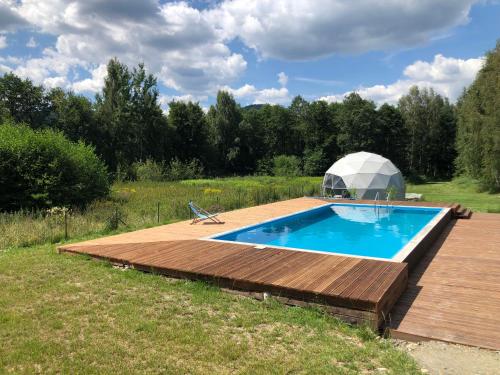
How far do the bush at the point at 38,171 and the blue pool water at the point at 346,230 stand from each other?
24.6 ft

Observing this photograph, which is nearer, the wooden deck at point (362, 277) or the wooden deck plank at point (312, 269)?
the wooden deck at point (362, 277)

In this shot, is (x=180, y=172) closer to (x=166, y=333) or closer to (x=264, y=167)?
(x=264, y=167)

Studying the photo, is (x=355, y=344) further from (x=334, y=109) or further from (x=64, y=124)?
(x=334, y=109)

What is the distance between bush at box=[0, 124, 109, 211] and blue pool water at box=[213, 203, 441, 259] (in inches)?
295

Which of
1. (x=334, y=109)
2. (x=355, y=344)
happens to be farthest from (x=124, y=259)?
(x=334, y=109)

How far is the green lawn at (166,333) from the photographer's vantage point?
338 cm

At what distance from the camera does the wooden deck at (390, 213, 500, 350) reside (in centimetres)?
409

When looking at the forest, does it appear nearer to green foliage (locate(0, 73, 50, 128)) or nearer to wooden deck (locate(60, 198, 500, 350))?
green foliage (locate(0, 73, 50, 128))

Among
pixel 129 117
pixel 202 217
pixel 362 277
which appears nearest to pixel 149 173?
pixel 129 117

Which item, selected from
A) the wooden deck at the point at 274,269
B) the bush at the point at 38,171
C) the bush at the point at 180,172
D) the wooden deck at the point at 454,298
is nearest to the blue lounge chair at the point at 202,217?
the wooden deck at the point at 274,269

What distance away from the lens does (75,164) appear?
46.7 feet

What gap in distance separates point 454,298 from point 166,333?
11.9 ft

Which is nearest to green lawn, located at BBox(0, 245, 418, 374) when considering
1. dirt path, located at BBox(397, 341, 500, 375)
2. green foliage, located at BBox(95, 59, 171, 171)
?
dirt path, located at BBox(397, 341, 500, 375)

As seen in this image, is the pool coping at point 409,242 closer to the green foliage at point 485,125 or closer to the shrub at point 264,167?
the green foliage at point 485,125
